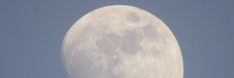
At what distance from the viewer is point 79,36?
30422 mm

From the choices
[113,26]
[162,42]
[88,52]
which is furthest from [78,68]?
[162,42]

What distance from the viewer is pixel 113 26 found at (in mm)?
30094

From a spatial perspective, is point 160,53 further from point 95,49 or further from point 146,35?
point 95,49

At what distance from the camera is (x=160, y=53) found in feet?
98.5

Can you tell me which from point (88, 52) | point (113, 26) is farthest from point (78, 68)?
point (113, 26)

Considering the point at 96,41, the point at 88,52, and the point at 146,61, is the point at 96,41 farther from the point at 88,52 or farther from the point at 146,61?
the point at 146,61

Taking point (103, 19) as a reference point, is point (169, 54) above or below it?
below

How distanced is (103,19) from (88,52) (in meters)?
2.54

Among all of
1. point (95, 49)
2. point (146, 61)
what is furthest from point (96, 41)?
point (146, 61)

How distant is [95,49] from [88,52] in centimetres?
45

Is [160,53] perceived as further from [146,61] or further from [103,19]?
[103,19]

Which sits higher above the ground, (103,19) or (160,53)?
(103,19)

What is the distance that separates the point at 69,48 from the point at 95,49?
223cm

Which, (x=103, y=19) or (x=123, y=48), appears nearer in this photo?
(x=123, y=48)
